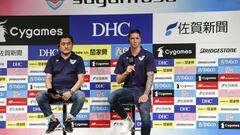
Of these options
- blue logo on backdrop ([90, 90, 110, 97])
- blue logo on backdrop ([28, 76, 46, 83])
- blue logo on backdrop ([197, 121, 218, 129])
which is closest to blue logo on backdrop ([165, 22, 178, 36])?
blue logo on backdrop ([90, 90, 110, 97])

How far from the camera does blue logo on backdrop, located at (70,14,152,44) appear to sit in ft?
15.8

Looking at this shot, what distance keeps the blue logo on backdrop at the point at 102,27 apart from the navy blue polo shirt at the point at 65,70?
0.65 meters

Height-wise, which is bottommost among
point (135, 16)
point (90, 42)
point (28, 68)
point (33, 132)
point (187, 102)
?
point (33, 132)

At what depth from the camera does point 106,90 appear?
16.0 ft

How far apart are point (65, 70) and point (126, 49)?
0.92 metres

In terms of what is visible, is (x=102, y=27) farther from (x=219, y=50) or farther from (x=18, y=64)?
(x=219, y=50)

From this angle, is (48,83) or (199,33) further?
(199,33)

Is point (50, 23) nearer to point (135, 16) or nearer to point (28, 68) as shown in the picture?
point (28, 68)

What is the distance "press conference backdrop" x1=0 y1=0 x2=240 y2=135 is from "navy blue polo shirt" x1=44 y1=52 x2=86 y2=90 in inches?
24.7

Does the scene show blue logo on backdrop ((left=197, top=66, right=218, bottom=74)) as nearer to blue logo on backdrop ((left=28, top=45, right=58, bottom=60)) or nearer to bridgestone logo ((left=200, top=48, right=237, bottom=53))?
bridgestone logo ((left=200, top=48, right=237, bottom=53))

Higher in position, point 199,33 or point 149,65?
point 199,33

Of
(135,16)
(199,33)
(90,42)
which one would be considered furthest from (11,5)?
(199,33)

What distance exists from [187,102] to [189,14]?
1.02m

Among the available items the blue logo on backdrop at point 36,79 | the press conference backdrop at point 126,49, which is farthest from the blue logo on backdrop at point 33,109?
the blue logo on backdrop at point 36,79
